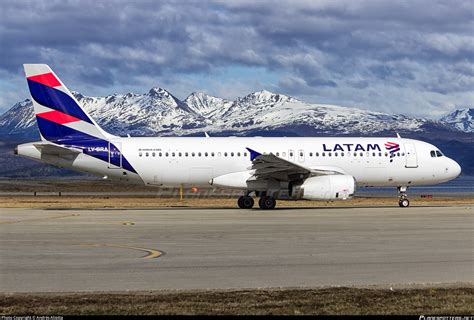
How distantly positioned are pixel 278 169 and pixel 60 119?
37.6 feet

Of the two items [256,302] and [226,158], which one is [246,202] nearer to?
[226,158]

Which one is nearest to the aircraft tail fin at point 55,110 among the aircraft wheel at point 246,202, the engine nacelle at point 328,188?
the aircraft wheel at point 246,202

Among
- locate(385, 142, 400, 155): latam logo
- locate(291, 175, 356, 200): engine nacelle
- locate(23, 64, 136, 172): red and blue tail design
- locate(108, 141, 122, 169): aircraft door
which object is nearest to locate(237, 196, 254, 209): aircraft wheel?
locate(291, 175, 356, 200): engine nacelle

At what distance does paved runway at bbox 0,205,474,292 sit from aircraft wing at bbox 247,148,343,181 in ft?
23.6

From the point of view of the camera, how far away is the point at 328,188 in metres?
39.7

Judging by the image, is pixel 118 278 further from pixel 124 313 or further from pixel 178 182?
pixel 178 182

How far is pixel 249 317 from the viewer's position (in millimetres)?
11523

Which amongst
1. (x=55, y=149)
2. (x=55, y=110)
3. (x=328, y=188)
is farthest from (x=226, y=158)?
(x=55, y=110)

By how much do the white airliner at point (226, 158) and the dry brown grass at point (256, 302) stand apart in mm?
25632

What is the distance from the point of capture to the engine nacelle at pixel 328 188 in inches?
1558

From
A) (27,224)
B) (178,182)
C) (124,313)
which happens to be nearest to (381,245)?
(124,313)

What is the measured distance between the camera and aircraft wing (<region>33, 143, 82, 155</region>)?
1569 inches

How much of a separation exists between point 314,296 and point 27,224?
18693mm

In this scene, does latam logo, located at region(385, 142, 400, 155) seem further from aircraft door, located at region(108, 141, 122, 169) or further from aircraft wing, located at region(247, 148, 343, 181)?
aircraft door, located at region(108, 141, 122, 169)
